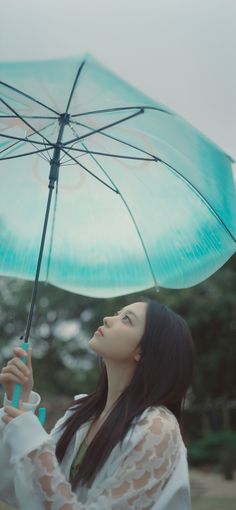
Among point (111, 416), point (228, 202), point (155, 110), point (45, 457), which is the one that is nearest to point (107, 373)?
point (111, 416)

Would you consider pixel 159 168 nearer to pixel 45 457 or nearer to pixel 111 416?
pixel 111 416

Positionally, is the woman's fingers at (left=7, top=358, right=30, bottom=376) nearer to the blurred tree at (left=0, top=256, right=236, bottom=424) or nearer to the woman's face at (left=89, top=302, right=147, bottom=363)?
the woman's face at (left=89, top=302, right=147, bottom=363)

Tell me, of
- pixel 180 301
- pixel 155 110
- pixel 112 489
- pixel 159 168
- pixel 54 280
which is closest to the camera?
pixel 112 489

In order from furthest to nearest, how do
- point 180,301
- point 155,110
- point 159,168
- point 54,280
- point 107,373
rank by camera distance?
1. point 180,301
2. point 54,280
3. point 159,168
4. point 107,373
5. point 155,110

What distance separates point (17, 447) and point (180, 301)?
9.58m

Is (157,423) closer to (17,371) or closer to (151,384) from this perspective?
(151,384)

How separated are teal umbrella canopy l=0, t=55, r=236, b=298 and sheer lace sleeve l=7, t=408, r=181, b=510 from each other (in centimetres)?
68

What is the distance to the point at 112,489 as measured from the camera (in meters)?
→ 1.62

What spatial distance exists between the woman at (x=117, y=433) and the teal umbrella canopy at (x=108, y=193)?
0.31 m

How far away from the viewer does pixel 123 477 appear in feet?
5.34

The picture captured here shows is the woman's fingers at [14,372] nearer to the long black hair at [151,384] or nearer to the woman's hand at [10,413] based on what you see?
the woman's hand at [10,413]

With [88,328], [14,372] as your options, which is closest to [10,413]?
[14,372]

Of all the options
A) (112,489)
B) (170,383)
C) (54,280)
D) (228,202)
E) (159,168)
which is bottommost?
(112,489)

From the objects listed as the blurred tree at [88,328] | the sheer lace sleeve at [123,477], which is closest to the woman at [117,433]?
the sheer lace sleeve at [123,477]
